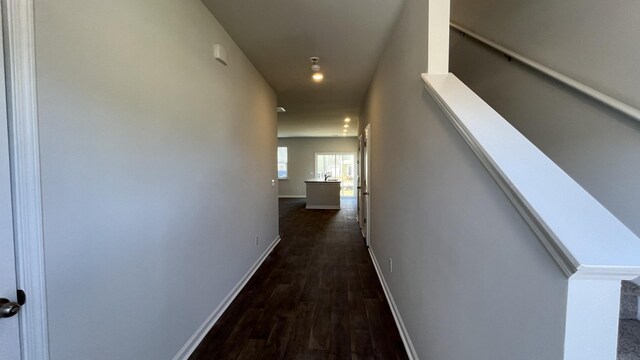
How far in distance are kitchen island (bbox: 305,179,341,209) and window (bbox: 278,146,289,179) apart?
342 cm

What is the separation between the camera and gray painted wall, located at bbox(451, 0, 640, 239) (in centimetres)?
129

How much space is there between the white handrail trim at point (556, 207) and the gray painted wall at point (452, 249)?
0.07 metres

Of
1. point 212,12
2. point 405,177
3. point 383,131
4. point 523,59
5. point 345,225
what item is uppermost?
point 212,12

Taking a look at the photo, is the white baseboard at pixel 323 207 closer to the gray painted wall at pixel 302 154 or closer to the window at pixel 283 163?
the gray painted wall at pixel 302 154

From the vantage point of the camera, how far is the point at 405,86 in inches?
78.7

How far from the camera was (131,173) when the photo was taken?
1339mm

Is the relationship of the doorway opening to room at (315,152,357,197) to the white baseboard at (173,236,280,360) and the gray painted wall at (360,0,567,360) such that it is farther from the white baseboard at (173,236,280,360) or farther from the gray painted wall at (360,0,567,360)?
the gray painted wall at (360,0,567,360)

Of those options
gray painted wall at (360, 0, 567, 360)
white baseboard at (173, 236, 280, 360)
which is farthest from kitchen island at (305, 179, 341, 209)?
→ gray painted wall at (360, 0, 567, 360)

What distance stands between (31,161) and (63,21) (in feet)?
1.83

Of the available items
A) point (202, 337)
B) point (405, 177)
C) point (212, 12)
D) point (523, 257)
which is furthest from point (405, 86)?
point (202, 337)

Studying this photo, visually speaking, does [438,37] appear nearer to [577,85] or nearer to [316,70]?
[577,85]

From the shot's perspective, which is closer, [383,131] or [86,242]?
[86,242]

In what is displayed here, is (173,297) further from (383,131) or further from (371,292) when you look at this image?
(383,131)

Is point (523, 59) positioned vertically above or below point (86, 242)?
above
